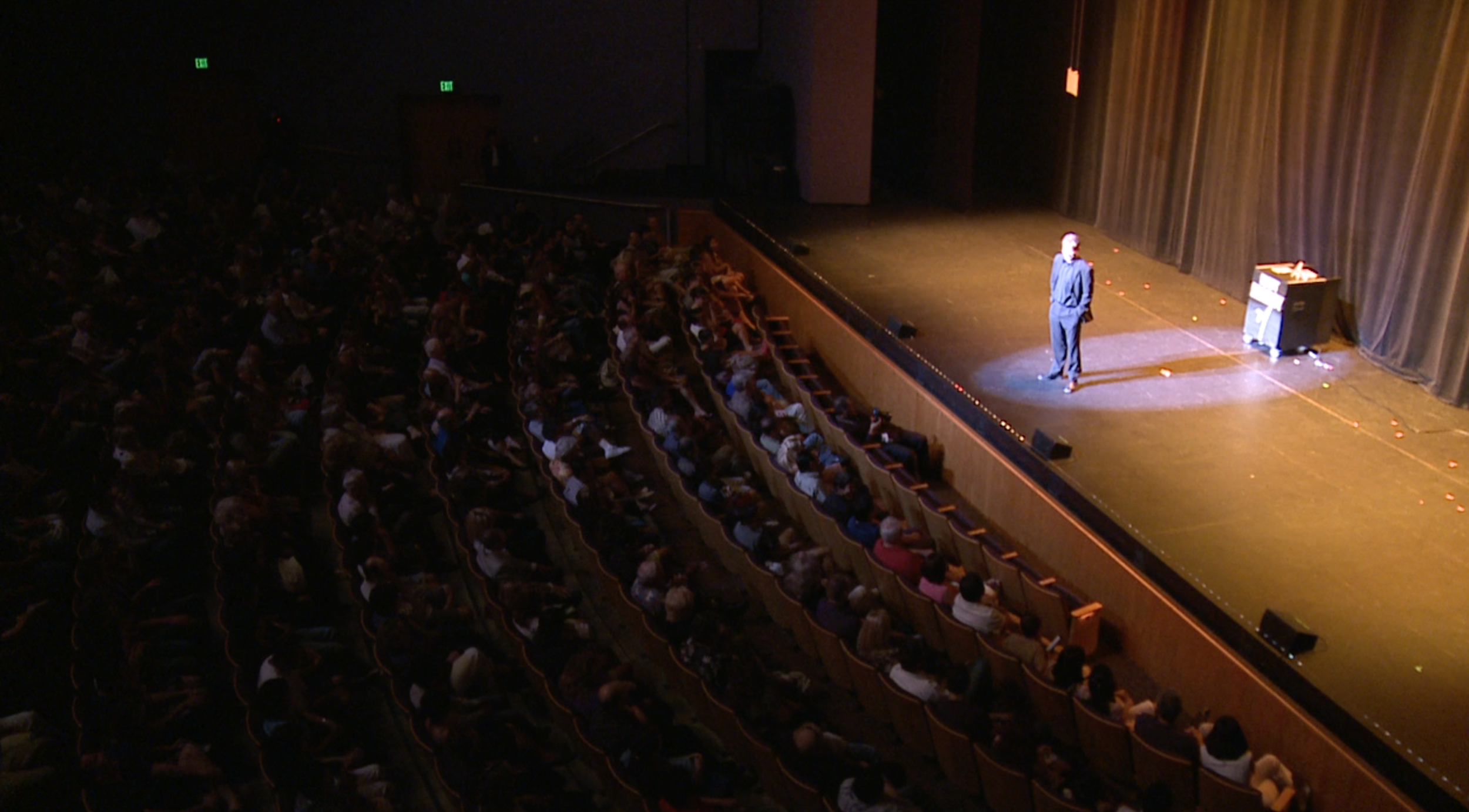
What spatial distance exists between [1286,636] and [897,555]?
5.79 ft

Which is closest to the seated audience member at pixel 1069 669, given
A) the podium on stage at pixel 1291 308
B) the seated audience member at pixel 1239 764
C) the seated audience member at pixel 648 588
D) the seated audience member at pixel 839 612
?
the seated audience member at pixel 1239 764

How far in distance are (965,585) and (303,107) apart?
1121cm

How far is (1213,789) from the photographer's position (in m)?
3.92

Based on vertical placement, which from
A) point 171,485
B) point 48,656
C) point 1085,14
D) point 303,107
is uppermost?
point 1085,14

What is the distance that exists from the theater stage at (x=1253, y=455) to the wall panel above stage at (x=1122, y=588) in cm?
15

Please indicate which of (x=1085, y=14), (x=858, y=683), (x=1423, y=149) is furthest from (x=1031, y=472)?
(x=1085, y=14)

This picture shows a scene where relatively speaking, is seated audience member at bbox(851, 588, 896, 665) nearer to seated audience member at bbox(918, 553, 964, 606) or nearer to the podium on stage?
seated audience member at bbox(918, 553, 964, 606)

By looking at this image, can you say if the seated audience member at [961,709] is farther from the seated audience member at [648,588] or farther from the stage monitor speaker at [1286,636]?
the seated audience member at [648,588]

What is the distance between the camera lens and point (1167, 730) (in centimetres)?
414

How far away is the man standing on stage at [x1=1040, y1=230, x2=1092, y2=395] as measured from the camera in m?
6.36

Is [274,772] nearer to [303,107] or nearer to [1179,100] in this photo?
[1179,100]

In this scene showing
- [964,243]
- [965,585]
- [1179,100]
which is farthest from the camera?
[964,243]

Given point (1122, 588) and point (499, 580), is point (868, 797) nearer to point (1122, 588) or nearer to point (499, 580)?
point (1122, 588)

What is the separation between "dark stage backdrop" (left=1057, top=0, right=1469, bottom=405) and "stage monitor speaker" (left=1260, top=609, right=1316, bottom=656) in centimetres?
307
